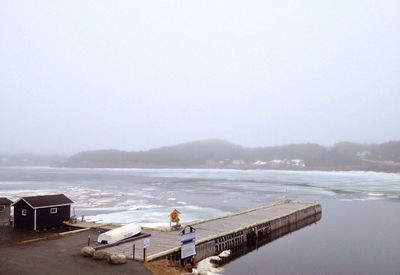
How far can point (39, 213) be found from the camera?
2756cm

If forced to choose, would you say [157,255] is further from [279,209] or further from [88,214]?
[279,209]

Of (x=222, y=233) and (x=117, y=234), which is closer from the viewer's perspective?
(x=117, y=234)

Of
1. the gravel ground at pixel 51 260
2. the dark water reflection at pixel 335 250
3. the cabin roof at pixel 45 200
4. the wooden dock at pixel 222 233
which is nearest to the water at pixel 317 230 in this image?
the dark water reflection at pixel 335 250

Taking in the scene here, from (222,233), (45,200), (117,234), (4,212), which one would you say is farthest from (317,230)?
(4,212)

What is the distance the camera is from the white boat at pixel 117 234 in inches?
926

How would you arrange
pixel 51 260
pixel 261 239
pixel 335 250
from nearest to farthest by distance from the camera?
pixel 51 260 → pixel 335 250 → pixel 261 239

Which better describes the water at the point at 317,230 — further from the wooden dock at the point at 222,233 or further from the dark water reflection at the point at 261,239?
the wooden dock at the point at 222,233

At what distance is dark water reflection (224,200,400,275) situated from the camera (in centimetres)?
2480

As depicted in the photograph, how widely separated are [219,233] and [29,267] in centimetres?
1371

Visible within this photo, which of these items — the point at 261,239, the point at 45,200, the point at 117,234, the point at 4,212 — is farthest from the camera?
the point at 261,239

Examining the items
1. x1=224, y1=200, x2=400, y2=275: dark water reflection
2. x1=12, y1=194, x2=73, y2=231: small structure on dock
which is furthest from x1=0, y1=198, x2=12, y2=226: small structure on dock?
x1=224, y1=200, x2=400, y2=275: dark water reflection

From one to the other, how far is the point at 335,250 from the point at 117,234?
1526 centimetres

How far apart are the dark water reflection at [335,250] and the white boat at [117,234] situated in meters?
6.10

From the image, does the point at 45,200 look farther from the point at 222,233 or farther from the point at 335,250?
the point at 335,250
